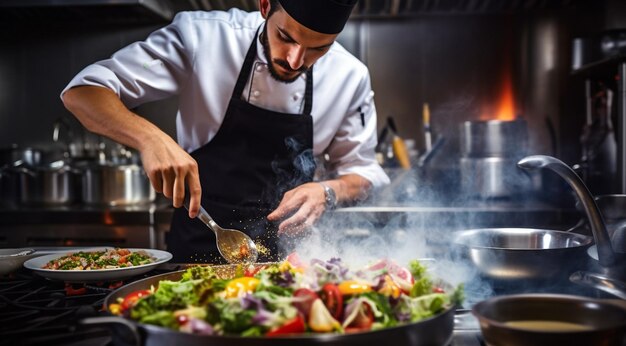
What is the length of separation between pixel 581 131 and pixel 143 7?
10.4ft

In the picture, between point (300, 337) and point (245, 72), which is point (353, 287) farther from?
point (245, 72)

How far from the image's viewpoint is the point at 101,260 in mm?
1699

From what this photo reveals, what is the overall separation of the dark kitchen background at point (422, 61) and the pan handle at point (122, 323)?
9.81 ft

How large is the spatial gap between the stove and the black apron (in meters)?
0.66

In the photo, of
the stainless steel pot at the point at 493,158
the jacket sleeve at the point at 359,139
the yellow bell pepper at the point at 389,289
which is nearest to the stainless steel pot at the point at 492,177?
the stainless steel pot at the point at 493,158

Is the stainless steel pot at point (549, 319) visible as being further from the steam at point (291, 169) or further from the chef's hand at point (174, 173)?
the steam at point (291, 169)

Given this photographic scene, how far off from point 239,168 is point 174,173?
75 centimetres

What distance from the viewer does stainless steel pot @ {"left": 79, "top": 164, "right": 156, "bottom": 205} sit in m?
3.84

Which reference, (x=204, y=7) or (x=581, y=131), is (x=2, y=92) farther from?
(x=581, y=131)

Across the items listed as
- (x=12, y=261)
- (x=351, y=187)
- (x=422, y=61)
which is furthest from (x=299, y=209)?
(x=422, y=61)

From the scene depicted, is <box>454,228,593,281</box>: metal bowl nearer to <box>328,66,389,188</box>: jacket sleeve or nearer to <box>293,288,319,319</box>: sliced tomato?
<box>293,288,319,319</box>: sliced tomato

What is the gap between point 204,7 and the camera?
4055 millimetres

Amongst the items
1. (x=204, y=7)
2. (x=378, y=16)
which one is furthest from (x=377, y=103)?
(x=204, y=7)

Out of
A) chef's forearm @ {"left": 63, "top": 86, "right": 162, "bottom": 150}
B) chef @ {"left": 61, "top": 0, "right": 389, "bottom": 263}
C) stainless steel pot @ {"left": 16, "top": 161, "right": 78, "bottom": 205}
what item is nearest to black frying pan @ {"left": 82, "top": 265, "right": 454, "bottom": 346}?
chef's forearm @ {"left": 63, "top": 86, "right": 162, "bottom": 150}
